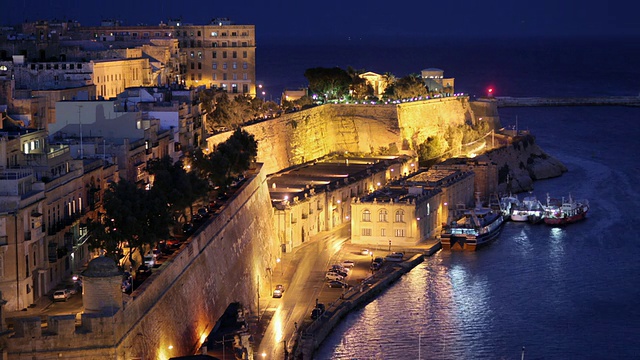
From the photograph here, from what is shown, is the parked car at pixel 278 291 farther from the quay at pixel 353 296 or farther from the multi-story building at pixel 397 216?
the multi-story building at pixel 397 216

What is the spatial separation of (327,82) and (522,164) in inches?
282

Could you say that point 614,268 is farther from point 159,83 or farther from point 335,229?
point 159,83

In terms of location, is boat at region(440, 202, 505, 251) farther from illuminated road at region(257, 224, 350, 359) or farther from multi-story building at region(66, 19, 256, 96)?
multi-story building at region(66, 19, 256, 96)

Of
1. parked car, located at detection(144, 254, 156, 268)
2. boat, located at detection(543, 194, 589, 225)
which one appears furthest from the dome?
boat, located at detection(543, 194, 589, 225)

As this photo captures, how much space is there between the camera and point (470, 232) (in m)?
32.9

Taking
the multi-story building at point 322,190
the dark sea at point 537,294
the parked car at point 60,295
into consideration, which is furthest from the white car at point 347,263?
the parked car at point 60,295

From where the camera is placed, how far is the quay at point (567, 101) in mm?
72875

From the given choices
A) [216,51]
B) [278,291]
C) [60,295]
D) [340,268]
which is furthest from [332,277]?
[216,51]

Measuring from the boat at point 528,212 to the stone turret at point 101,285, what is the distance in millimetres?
22204

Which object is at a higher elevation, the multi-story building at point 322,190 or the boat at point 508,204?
the multi-story building at point 322,190

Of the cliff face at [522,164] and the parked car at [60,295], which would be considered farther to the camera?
the cliff face at [522,164]

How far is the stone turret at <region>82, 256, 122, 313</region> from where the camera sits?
51.6 feet

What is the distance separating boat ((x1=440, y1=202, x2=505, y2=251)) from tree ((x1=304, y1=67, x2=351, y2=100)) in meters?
11.6

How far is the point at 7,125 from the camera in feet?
79.9
